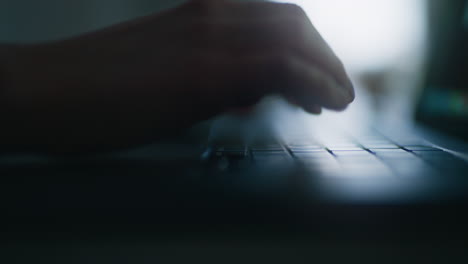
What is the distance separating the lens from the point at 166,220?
19cm

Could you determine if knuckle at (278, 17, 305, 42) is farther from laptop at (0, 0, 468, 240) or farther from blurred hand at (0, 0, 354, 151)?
laptop at (0, 0, 468, 240)

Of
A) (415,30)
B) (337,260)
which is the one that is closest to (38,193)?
(337,260)

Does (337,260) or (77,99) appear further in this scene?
(77,99)

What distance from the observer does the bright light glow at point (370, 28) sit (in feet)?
4.85

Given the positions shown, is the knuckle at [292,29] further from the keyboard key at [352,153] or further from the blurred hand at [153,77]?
the keyboard key at [352,153]

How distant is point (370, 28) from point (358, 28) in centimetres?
5

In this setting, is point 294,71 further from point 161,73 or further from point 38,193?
point 38,193

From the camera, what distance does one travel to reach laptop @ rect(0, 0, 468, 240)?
0.19 m

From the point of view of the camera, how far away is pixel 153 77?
0.31 metres

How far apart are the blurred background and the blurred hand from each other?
0.91 metres

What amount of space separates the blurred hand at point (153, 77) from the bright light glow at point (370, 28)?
46.1 inches

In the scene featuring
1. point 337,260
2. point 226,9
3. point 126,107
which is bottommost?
point 337,260

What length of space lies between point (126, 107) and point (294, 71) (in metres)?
0.15

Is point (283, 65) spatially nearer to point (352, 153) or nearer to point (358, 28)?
point (352, 153)
